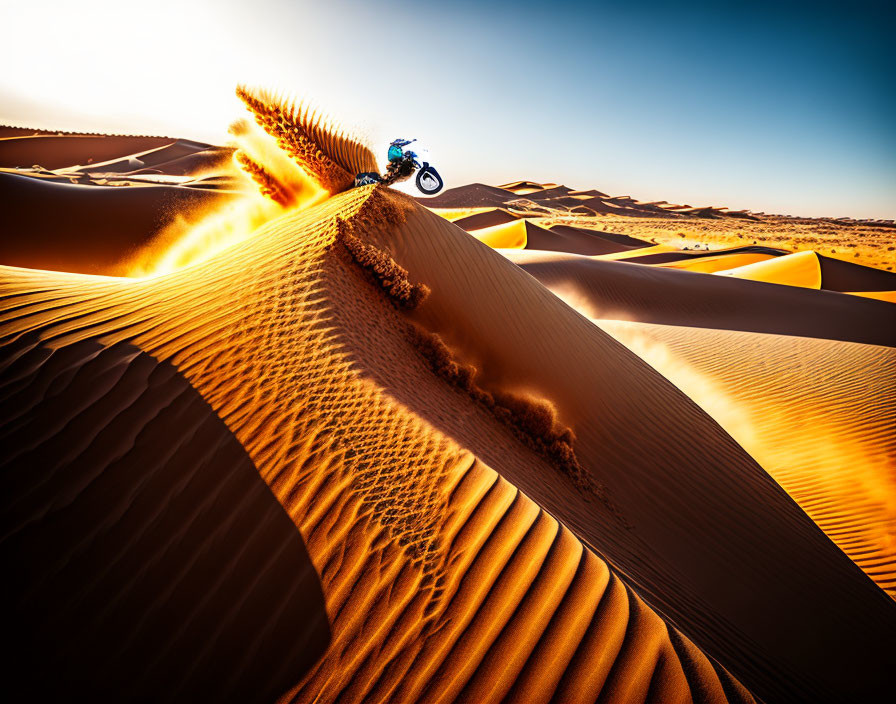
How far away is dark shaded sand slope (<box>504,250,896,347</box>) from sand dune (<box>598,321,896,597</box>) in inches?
129

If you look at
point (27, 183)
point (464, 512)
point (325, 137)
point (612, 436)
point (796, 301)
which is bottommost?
point (27, 183)

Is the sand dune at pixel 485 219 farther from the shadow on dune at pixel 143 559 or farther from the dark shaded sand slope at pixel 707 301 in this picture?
the shadow on dune at pixel 143 559

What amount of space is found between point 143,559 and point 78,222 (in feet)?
48.1

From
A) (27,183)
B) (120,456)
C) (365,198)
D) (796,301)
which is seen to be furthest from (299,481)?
(796,301)

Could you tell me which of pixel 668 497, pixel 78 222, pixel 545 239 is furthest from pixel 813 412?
pixel 545 239

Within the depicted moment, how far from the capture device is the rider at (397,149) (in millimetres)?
5656

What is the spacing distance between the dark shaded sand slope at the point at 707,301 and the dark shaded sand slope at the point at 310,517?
38.6 ft

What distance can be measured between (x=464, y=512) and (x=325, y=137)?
4.89 metres

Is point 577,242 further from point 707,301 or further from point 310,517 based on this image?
point 310,517

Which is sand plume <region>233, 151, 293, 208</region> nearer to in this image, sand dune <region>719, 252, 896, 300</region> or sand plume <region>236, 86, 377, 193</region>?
sand plume <region>236, 86, 377, 193</region>

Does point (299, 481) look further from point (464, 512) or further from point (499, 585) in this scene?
point (499, 585)

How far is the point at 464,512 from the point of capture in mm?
2035

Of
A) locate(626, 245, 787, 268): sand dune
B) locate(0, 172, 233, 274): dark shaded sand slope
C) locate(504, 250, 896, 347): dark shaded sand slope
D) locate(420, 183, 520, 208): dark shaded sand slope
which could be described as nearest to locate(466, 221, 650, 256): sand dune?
locate(626, 245, 787, 268): sand dune

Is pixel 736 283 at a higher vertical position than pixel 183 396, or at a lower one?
higher
